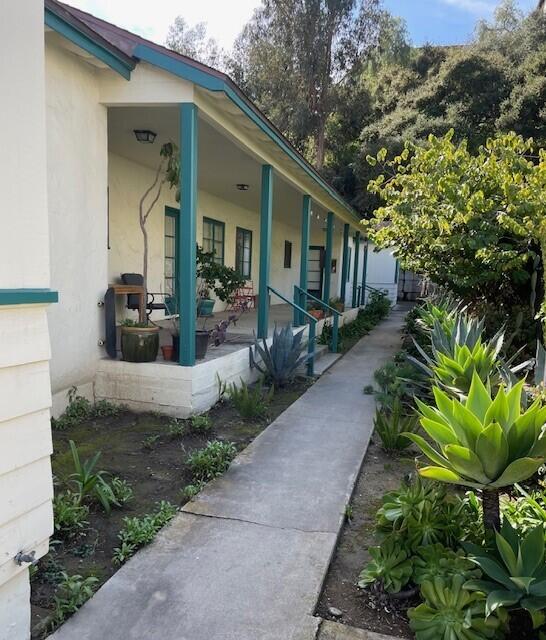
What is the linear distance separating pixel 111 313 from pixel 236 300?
6526mm

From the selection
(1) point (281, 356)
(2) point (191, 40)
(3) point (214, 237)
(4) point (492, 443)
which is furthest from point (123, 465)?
(2) point (191, 40)

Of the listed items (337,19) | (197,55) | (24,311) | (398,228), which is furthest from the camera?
(197,55)

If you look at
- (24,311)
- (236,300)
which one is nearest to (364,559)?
(24,311)

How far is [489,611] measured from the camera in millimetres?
1920

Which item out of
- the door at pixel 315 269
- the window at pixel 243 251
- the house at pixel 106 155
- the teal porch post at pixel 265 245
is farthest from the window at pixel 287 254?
the house at pixel 106 155

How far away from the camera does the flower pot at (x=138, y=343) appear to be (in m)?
5.07

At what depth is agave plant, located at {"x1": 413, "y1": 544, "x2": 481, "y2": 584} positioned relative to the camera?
2.21 meters

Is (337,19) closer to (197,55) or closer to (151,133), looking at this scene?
(197,55)

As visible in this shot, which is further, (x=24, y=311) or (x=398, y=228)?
(x=398, y=228)

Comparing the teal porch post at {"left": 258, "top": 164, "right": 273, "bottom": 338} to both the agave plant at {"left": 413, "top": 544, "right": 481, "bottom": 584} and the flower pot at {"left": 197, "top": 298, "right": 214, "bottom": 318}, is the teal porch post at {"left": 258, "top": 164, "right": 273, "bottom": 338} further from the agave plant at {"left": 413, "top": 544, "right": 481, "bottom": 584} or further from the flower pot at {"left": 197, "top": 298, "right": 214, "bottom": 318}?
the agave plant at {"left": 413, "top": 544, "right": 481, "bottom": 584}

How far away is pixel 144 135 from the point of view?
6.15 meters

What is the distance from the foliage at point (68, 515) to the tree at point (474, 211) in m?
4.61

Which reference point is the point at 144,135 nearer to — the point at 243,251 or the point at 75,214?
the point at 75,214

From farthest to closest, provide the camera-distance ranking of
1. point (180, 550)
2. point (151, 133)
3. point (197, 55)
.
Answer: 1. point (197, 55)
2. point (151, 133)
3. point (180, 550)
